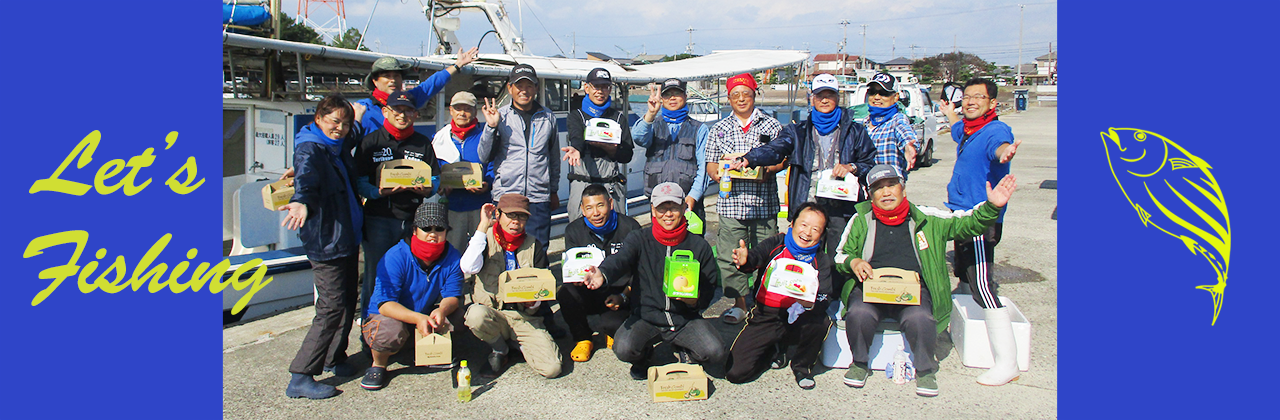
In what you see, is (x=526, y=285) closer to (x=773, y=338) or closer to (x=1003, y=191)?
(x=773, y=338)

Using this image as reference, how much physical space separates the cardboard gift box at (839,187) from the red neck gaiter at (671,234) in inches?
46.3

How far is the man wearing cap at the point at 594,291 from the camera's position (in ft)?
14.4

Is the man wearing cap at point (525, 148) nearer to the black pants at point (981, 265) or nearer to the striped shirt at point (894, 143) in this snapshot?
the striped shirt at point (894, 143)

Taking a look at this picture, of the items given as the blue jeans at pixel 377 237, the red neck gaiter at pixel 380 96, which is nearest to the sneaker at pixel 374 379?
the blue jeans at pixel 377 237

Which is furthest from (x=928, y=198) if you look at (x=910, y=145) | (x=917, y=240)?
(x=917, y=240)

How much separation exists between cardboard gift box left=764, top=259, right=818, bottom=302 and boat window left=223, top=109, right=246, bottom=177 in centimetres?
440

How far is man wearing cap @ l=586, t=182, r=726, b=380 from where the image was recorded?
404 cm

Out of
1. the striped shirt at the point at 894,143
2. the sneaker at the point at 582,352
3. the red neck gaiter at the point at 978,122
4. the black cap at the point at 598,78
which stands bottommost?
the sneaker at the point at 582,352

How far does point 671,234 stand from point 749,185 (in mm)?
1000

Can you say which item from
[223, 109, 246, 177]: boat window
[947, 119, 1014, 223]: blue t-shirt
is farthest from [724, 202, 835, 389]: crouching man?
[223, 109, 246, 177]: boat window

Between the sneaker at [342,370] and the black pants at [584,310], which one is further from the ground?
the black pants at [584,310]

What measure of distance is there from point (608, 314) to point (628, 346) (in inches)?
16.0

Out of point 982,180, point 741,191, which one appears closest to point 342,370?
point 741,191

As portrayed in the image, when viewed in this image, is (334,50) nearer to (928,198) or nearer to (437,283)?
(437,283)
